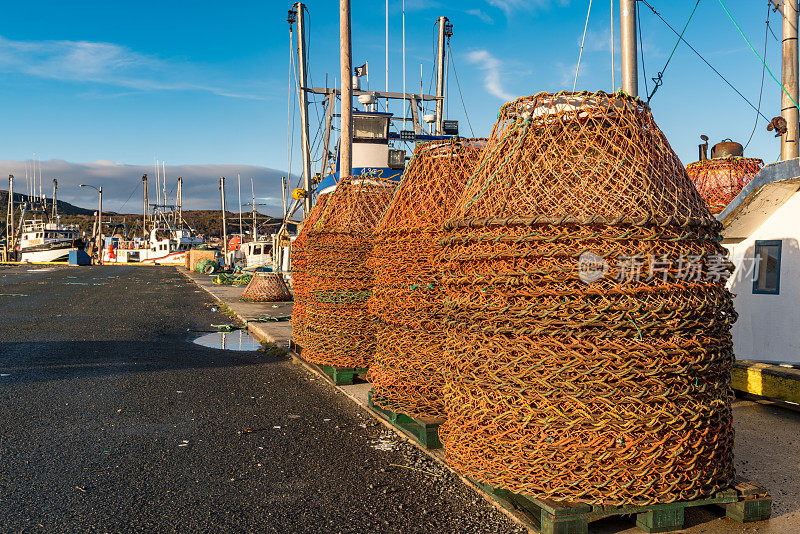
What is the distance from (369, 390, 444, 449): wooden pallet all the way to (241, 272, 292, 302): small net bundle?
1275cm

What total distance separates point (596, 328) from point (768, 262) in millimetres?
4355

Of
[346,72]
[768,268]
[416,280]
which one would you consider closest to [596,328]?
[416,280]

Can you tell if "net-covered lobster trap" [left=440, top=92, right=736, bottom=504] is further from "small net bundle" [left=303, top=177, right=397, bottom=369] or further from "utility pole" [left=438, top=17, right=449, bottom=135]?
"utility pole" [left=438, top=17, right=449, bottom=135]

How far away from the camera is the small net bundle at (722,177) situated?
31.5 ft

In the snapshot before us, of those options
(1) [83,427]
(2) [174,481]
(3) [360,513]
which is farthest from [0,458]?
(3) [360,513]

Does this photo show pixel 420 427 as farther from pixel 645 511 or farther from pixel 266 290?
pixel 266 290

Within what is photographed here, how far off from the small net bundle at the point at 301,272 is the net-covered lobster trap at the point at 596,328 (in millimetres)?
4239

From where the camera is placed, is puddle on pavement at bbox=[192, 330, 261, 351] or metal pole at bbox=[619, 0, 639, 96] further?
puddle on pavement at bbox=[192, 330, 261, 351]

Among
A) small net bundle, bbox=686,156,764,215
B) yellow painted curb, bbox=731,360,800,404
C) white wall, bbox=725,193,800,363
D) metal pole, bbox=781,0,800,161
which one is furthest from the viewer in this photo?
small net bundle, bbox=686,156,764,215

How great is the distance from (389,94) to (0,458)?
18.9 meters

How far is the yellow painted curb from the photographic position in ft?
16.7

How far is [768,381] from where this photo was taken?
528 cm

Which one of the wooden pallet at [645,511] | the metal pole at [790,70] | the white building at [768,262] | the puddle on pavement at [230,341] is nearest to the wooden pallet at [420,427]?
the wooden pallet at [645,511]

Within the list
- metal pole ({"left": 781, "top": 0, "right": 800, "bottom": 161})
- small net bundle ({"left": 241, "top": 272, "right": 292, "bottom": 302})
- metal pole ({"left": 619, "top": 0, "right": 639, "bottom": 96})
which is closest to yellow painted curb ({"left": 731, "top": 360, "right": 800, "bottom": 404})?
metal pole ({"left": 619, "top": 0, "right": 639, "bottom": 96})
